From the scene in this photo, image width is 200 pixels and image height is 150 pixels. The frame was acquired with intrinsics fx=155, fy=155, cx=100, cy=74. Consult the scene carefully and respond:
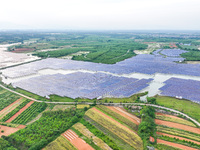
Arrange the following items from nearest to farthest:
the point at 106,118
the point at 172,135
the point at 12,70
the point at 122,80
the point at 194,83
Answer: the point at 172,135 → the point at 106,118 → the point at 194,83 → the point at 122,80 → the point at 12,70

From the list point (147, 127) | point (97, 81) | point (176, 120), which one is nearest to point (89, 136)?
point (147, 127)

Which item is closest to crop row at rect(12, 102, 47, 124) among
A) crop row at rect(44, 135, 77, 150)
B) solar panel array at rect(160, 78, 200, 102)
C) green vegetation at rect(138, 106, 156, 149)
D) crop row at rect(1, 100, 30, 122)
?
crop row at rect(1, 100, 30, 122)

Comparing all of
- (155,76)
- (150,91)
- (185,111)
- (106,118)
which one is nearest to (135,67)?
(155,76)

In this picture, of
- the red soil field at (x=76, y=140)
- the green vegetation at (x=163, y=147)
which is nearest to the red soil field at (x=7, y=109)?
the red soil field at (x=76, y=140)

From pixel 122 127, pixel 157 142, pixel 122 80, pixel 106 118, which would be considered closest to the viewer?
pixel 157 142

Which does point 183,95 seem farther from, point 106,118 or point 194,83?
point 106,118

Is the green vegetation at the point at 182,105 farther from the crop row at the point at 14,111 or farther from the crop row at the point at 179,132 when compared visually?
the crop row at the point at 14,111

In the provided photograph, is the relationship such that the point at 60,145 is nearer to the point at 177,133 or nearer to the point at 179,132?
the point at 177,133
